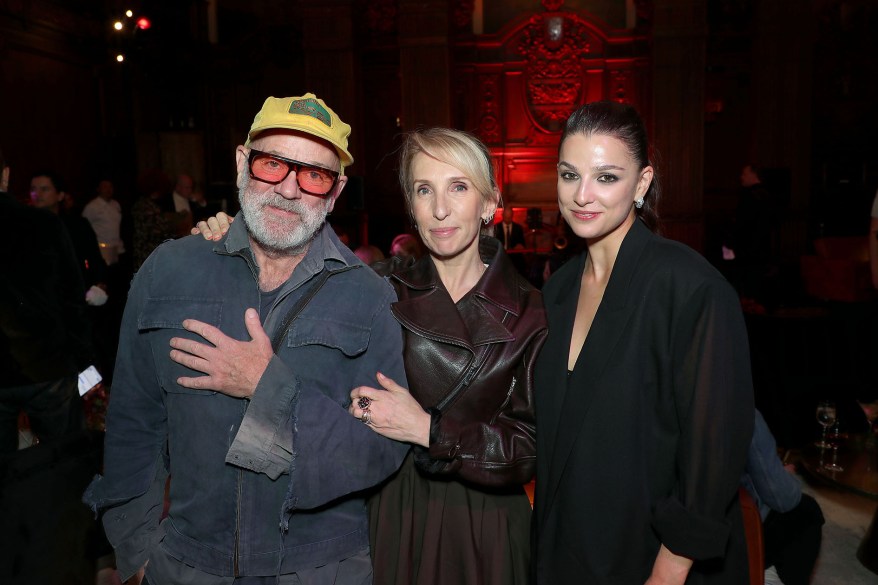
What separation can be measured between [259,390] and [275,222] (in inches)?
17.8

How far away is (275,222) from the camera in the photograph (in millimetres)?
1712

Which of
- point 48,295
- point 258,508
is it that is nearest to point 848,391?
point 258,508

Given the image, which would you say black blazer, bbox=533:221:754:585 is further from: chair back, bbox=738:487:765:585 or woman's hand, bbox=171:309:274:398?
woman's hand, bbox=171:309:274:398

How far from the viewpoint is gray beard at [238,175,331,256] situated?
5.61 feet

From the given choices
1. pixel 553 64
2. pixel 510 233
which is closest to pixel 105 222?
pixel 510 233

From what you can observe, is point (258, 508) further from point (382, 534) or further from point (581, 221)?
point (581, 221)

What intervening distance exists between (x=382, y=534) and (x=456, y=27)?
10.5m

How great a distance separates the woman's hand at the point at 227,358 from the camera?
5.03 ft

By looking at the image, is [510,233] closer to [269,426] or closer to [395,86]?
[395,86]

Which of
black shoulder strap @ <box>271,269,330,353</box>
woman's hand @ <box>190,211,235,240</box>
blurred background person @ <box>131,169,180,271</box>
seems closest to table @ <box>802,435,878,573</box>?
black shoulder strap @ <box>271,269,330,353</box>

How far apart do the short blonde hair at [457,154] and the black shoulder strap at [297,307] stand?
46 centimetres

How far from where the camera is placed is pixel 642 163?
1735 mm

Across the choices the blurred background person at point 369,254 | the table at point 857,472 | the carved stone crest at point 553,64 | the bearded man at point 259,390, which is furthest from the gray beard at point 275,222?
the carved stone crest at point 553,64

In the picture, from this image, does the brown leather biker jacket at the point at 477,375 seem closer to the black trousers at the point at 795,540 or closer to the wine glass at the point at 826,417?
the black trousers at the point at 795,540
